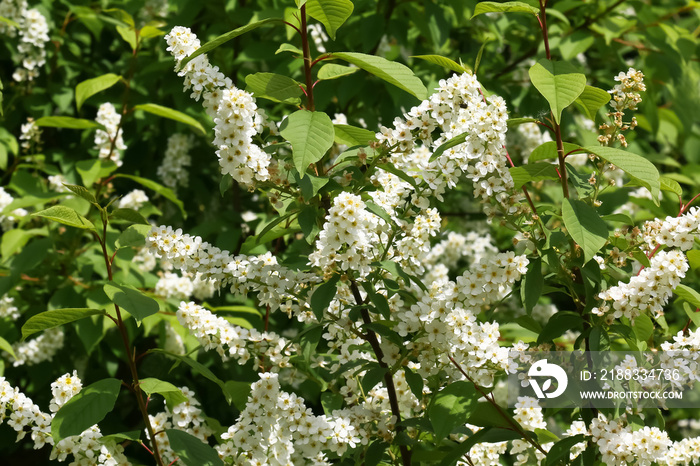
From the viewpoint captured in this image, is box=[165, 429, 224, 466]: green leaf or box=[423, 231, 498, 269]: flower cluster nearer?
box=[165, 429, 224, 466]: green leaf

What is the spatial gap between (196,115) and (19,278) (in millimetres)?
1196

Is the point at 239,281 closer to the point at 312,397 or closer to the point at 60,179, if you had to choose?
the point at 312,397

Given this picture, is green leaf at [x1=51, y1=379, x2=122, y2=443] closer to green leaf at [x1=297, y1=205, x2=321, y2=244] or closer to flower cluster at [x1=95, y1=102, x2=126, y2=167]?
green leaf at [x1=297, y1=205, x2=321, y2=244]

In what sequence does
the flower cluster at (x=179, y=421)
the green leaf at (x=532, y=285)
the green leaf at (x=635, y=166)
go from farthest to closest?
the flower cluster at (x=179, y=421) < the green leaf at (x=532, y=285) < the green leaf at (x=635, y=166)

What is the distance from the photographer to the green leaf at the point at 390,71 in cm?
196

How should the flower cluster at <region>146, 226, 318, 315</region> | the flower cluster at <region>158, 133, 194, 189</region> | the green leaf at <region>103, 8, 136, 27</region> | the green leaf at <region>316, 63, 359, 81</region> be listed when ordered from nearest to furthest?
1. the flower cluster at <region>146, 226, 318, 315</region>
2. the green leaf at <region>316, 63, 359, 81</region>
3. the green leaf at <region>103, 8, 136, 27</region>
4. the flower cluster at <region>158, 133, 194, 189</region>

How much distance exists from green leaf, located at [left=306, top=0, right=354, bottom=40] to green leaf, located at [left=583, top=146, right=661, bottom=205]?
2.42 ft

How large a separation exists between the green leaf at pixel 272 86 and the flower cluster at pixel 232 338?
69cm

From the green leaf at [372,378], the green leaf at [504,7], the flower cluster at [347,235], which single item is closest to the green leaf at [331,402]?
the green leaf at [372,378]

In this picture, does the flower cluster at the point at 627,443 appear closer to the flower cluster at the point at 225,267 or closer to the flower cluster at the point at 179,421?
the flower cluster at the point at 225,267

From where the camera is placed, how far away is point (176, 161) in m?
4.21

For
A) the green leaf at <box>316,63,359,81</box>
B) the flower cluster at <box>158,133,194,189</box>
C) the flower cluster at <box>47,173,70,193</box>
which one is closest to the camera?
the green leaf at <box>316,63,359,81</box>

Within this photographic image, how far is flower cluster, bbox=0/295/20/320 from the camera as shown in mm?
3419

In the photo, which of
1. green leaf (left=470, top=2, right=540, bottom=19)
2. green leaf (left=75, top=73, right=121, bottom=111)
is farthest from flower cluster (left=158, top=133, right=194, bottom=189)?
green leaf (left=470, top=2, right=540, bottom=19)
